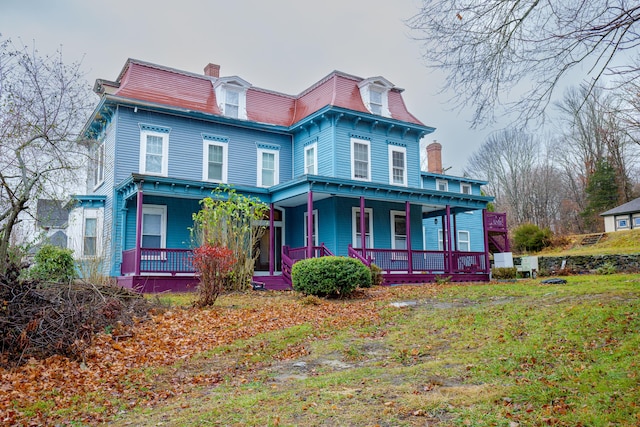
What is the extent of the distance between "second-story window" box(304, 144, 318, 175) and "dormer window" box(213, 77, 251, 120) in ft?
9.68

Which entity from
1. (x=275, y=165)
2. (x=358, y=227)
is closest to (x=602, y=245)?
(x=358, y=227)

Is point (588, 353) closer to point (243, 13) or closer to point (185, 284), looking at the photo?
point (243, 13)

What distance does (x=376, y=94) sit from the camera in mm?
21719

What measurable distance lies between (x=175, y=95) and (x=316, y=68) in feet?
23.3

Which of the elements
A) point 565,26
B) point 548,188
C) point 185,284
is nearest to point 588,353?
point 565,26

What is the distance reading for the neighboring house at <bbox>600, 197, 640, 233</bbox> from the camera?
32.5 m

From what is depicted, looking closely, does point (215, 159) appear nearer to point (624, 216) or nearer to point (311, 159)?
point (311, 159)

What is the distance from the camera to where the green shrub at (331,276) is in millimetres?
12594

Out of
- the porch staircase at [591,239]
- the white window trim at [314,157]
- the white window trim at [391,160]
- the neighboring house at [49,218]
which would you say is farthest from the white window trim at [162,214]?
the porch staircase at [591,239]

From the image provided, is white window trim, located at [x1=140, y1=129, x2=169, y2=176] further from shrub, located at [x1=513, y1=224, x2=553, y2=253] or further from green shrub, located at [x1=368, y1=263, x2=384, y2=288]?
shrub, located at [x1=513, y1=224, x2=553, y2=253]

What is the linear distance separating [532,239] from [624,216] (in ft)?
24.4

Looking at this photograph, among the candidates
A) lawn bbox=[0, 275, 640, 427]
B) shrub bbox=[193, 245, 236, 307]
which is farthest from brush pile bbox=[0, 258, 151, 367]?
shrub bbox=[193, 245, 236, 307]

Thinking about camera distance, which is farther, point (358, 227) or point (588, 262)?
point (588, 262)

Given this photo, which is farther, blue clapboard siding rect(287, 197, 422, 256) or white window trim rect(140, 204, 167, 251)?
blue clapboard siding rect(287, 197, 422, 256)
